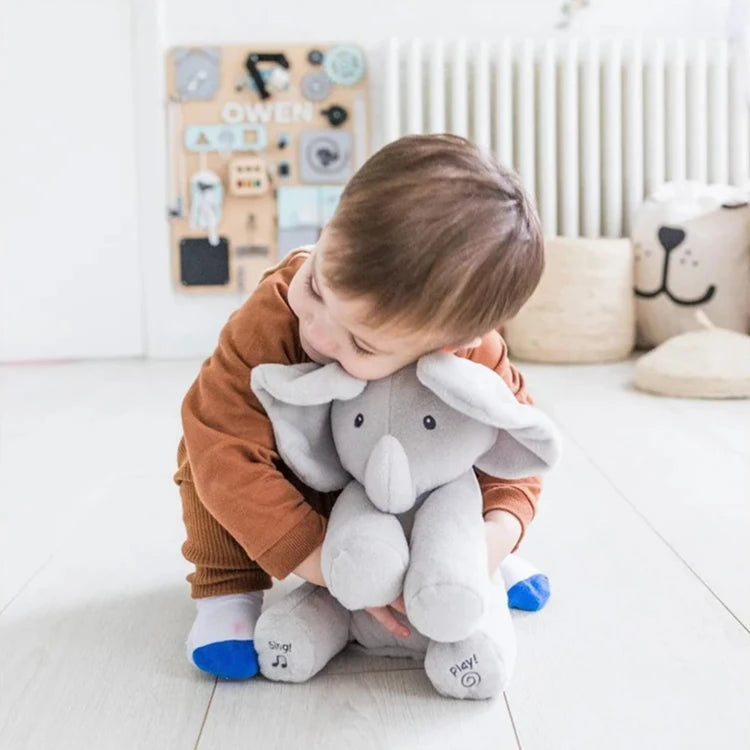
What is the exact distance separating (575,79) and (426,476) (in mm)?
2189

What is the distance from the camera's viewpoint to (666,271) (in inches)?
100

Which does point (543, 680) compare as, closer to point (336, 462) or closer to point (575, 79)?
point (336, 462)

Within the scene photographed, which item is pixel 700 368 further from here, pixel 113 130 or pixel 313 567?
pixel 113 130

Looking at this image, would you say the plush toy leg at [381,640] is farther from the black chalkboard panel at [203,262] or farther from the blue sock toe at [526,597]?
the black chalkboard panel at [203,262]

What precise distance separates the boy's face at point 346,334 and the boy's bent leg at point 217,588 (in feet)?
0.62

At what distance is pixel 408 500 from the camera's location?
0.74 meters

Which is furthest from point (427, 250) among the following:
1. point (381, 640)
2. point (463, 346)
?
point (381, 640)

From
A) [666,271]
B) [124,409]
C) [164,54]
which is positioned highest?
[164,54]

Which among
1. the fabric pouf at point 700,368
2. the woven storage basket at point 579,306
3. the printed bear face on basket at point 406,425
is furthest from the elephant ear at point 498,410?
the woven storage basket at point 579,306

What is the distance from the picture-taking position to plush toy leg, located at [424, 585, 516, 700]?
726 millimetres

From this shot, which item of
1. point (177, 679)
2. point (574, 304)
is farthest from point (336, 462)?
point (574, 304)

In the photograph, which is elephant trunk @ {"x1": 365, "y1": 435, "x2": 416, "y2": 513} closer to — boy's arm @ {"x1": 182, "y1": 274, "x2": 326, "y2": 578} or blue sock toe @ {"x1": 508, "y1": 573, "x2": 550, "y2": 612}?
boy's arm @ {"x1": 182, "y1": 274, "x2": 326, "y2": 578}

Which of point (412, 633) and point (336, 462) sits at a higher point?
point (336, 462)

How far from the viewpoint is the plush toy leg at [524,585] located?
0.90 m
